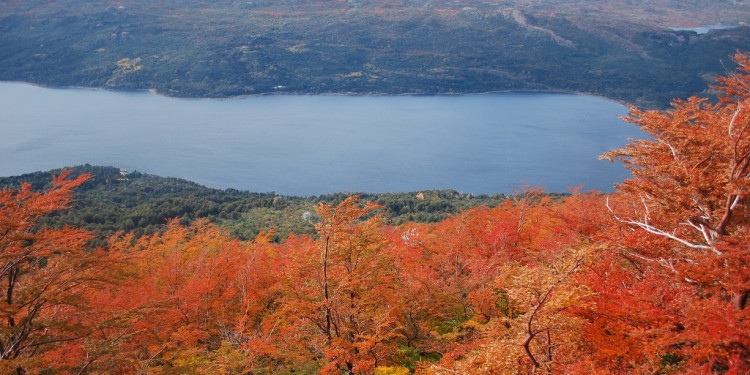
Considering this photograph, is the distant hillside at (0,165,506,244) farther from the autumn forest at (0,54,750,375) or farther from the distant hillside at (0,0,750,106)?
the distant hillside at (0,0,750,106)

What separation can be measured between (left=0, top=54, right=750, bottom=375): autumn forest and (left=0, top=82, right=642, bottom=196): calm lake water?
4572cm

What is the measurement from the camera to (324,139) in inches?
3162

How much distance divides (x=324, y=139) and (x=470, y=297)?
231 ft

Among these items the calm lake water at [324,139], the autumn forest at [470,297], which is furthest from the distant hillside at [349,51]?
the autumn forest at [470,297]

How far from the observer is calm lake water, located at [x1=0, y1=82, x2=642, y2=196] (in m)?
62.6

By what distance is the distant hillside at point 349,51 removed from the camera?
401 ft

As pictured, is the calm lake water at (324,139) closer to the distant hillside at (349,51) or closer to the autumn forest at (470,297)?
the distant hillside at (349,51)

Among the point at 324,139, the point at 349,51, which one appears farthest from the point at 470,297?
the point at 349,51

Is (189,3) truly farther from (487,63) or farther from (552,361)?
(552,361)

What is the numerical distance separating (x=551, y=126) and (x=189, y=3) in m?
150

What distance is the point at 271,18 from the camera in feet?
550

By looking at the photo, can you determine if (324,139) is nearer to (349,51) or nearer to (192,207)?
(192,207)

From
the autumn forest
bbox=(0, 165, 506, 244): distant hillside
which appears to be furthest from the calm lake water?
the autumn forest

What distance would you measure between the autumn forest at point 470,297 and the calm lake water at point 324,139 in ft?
150
